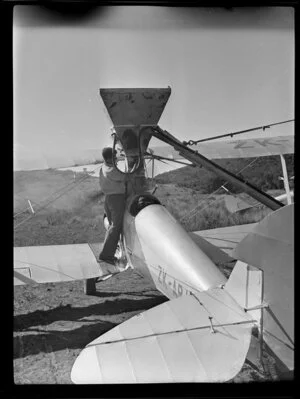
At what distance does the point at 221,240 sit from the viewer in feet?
8.39

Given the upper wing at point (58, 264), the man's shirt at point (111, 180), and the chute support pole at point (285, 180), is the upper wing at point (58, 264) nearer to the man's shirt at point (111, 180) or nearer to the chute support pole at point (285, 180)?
the man's shirt at point (111, 180)

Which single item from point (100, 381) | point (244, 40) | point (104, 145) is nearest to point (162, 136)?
point (104, 145)

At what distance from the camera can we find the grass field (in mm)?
2234

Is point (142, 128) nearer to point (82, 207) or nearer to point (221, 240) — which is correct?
point (82, 207)

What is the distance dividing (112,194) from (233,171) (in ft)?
2.33

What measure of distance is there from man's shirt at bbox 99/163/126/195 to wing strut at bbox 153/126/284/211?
1.11 feet

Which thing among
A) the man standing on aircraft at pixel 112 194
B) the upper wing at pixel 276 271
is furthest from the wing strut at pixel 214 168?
the upper wing at pixel 276 271

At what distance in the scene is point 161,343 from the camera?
1.79 meters

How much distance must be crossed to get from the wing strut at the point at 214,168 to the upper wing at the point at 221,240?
162mm

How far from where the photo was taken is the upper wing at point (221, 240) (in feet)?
8.19
